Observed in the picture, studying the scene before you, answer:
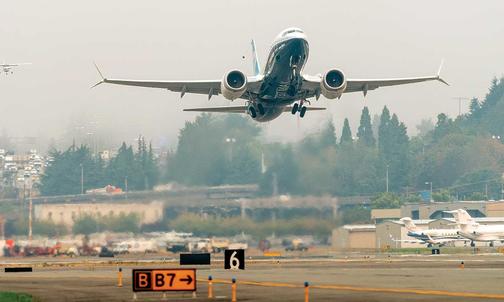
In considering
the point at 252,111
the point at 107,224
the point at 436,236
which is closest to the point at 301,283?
the point at 252,111

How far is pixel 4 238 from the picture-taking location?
9144cm

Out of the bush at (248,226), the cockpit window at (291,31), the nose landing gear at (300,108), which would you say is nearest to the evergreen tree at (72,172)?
the bush at (248,226)

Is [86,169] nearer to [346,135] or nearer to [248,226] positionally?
[346,135]

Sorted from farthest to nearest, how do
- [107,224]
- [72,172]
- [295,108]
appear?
[72,172] < [107,224] < [295,108]

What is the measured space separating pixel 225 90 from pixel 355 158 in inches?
1563

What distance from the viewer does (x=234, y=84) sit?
75.9 m

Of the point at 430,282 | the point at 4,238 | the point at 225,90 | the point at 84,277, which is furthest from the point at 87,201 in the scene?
the point at 430,282

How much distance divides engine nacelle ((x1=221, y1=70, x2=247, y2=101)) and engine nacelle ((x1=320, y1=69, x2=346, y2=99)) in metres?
5.64

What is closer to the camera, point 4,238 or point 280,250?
point 280,250

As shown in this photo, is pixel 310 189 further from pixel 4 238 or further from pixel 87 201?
pixel 4 238

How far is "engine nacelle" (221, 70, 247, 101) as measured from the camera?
248 ft

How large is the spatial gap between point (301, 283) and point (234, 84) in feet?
78.0

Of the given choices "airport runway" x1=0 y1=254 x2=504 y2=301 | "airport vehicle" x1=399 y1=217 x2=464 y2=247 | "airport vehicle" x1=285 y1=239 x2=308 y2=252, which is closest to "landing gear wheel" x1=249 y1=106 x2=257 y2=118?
"airport vehicle" x1=285 y1=239 x2=308 y2=252

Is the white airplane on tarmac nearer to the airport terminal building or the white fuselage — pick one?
the white fuselage
